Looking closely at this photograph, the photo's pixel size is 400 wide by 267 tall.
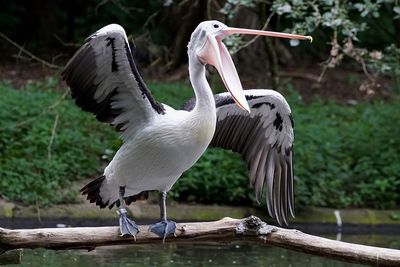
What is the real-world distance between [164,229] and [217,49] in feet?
3.62

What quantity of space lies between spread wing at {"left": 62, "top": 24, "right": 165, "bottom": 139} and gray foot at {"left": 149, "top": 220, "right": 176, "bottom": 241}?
2.55 feet

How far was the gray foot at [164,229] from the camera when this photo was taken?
18.2ft

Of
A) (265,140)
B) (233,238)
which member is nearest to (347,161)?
(265,140)

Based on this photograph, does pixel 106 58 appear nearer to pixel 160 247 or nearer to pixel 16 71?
pixel 160 247

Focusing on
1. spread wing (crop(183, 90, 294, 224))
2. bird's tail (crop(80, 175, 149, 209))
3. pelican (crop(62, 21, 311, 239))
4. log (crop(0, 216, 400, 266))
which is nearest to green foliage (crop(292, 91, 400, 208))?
spread wing (crop(183, 90, 294, 224))

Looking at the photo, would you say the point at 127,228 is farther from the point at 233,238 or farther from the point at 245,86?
the point at 245,86

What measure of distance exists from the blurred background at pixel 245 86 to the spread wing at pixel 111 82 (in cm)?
339

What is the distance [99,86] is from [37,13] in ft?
32.1

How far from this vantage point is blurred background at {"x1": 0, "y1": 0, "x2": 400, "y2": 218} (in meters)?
9.79

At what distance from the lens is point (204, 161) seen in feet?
34.6

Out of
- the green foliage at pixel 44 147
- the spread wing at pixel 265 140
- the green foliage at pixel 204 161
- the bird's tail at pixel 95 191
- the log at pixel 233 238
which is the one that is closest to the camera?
the log at pixel 233 238

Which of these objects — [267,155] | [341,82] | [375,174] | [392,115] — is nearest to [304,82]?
[341,82]

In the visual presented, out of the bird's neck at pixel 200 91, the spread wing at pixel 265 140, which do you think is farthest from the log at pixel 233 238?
the spread wing at pixel 265 140

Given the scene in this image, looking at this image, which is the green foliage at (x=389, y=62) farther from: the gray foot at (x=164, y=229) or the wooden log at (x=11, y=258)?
the wooden log at (x=11, y=258)
